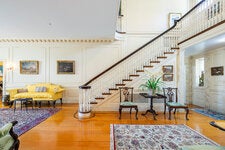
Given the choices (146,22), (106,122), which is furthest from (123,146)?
(146,22)

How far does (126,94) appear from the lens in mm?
5086

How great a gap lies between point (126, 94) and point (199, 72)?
410cm

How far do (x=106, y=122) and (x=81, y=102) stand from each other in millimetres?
1184

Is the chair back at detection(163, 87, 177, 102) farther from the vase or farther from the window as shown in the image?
the window

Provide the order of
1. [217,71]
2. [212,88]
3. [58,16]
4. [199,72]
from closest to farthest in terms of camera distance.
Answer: [58,16]
[217,71]
[212,88]
[199,72]

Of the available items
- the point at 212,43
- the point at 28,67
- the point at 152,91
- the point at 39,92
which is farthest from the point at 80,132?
the point at 28,67

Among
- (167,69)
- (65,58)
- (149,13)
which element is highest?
(149,13)

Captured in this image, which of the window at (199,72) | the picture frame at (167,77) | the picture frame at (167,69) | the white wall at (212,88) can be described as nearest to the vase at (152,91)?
the picture frame at (167,77)

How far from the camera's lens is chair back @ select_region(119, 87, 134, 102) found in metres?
5.10

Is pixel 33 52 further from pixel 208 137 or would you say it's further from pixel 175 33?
pixel 208 137

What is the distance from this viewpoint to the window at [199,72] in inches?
256

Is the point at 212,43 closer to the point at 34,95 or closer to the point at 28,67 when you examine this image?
the point at 34,95

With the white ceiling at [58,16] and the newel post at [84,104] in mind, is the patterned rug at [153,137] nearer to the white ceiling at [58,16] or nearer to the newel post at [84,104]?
the newel post at [84,104]

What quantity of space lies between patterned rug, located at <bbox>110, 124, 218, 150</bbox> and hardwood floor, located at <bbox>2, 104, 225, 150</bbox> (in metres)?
0.21
